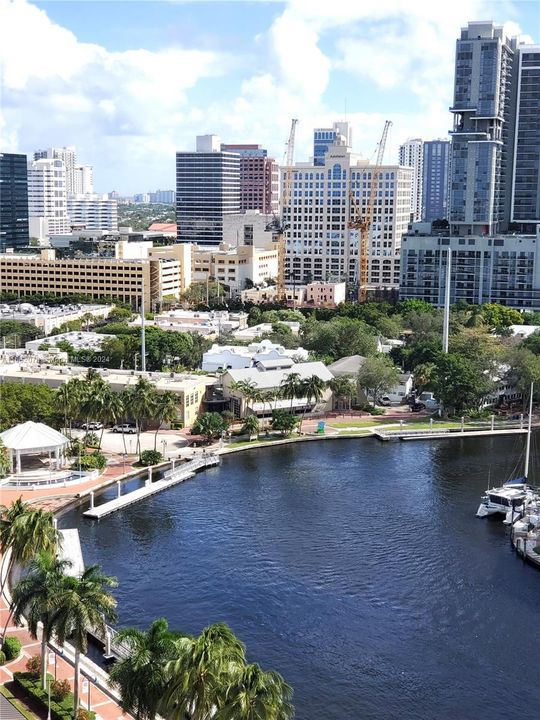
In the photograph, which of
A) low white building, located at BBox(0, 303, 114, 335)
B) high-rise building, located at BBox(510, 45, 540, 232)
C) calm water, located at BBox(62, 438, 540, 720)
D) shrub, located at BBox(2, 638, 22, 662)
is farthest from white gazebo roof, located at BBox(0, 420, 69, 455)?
high-rise building, located at BBox(510, 45, 540, 232)

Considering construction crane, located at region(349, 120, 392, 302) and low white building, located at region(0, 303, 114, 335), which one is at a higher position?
construction crane, located at region(349, 120, 392, 302)

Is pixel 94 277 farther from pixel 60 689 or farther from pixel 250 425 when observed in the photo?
pixel 60 689

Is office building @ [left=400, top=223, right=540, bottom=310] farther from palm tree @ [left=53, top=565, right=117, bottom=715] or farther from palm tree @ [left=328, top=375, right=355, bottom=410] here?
palm tree @ [left=53, top=565, right=117, bottom=715]

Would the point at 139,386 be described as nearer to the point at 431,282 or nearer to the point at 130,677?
the point at 130,677

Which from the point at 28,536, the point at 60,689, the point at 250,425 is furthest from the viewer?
the point at 250,425

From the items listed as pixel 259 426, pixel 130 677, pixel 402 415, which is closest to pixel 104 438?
pixel 259 426

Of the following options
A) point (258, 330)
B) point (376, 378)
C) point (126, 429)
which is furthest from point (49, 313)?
point (376, 378)

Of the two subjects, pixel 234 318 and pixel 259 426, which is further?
pixel 234 318
